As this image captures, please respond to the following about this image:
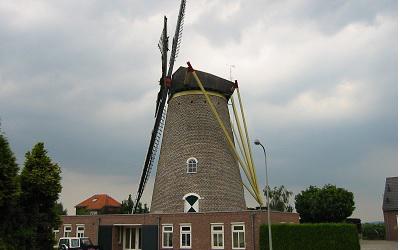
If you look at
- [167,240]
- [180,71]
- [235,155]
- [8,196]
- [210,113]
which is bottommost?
[167,240]

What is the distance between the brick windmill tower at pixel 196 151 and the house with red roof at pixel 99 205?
26307 millimetres

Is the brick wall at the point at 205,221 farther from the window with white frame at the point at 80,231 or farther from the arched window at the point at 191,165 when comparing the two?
the arched window at the point at 191,165

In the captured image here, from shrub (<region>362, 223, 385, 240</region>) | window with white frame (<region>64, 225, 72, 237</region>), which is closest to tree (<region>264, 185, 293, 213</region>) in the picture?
shrub (<region>362, 223, 385, 240</region>)

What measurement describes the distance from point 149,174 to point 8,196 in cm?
1971

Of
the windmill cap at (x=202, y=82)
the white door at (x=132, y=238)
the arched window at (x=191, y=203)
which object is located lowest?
the white door at (x=132, y=238)

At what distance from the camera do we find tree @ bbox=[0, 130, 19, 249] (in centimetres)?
1602

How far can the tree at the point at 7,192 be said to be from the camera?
16.0 m

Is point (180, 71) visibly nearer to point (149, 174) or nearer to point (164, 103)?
point (164, 103)

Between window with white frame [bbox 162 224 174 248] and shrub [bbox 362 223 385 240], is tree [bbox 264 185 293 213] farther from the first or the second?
window with white frame [bbox 162 224 174 248]

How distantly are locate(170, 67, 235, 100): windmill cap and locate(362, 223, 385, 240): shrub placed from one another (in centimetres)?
3331

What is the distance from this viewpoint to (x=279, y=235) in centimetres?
2580

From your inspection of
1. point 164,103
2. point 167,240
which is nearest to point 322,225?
point 167,240

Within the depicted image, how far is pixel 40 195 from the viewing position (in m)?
18.9

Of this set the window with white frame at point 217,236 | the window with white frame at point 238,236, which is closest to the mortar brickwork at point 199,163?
the window with white frame at point 217,236
